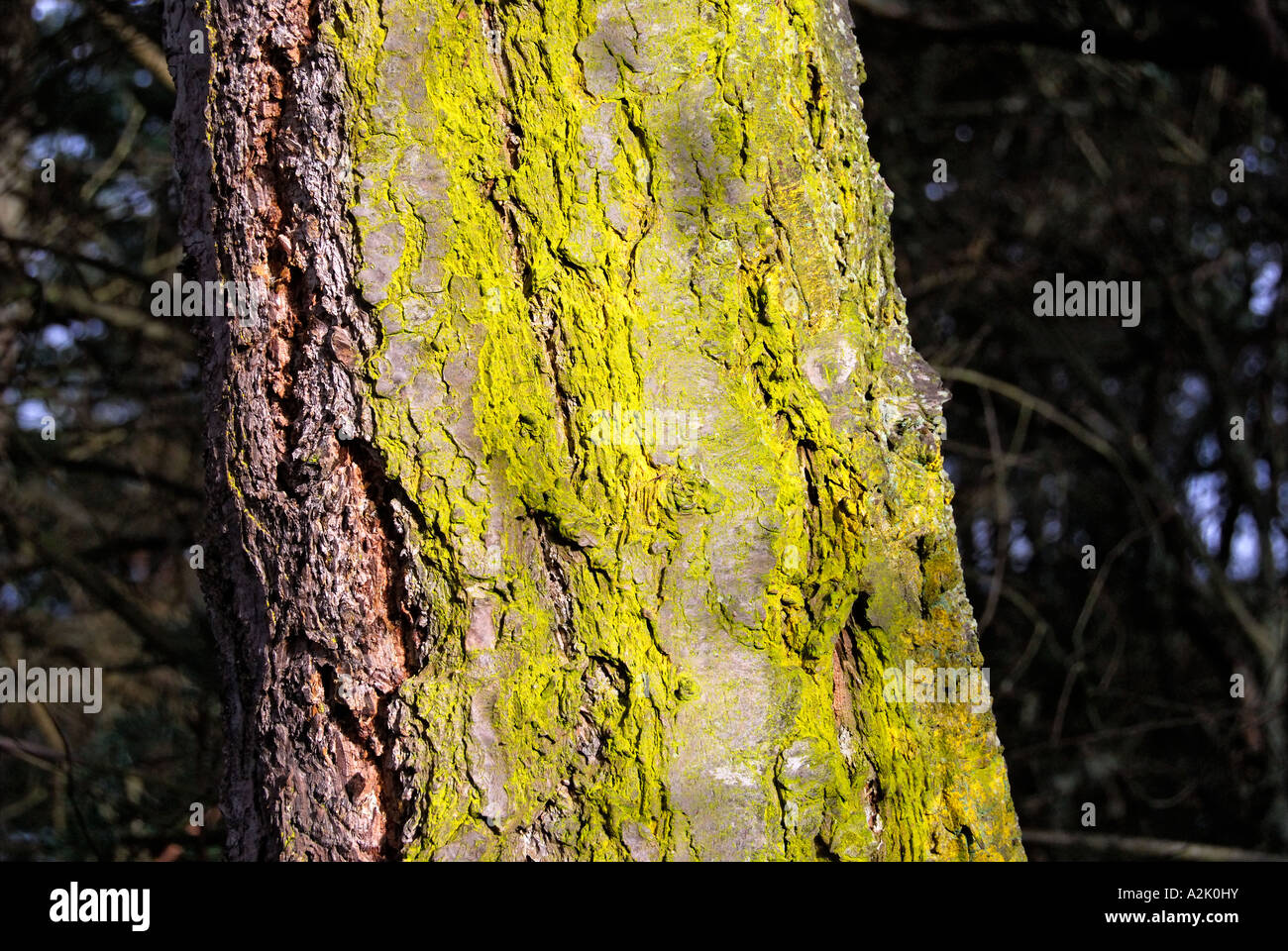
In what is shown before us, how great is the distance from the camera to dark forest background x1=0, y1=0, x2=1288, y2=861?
297 centimetres

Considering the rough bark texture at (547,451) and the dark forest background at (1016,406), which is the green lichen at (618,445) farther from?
the dark forest background at (1016,406)

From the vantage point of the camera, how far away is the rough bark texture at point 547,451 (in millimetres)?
905

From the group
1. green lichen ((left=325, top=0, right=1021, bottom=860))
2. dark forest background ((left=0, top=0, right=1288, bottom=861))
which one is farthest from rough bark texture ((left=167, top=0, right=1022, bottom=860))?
dark forest background ((left=0, top=0, right=1288, bottom=861))

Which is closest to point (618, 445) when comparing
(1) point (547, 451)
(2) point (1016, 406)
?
(1) point (547, 451)

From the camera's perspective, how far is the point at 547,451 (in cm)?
92

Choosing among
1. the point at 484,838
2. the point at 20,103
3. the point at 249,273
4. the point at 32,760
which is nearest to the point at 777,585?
the point at 484,838

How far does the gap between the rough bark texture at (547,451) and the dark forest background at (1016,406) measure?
1877 mm

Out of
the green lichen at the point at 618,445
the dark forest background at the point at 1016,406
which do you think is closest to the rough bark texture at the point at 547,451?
the green lichen at the point at 618,445

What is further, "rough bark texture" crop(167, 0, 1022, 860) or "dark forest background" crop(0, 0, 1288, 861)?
"dark forest background" crop(0, 0, 1288, 861)

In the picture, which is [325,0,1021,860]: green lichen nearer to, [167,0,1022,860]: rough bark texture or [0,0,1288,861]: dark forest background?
[167,0,1022,860]: rough bark texture

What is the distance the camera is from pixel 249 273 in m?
0.98

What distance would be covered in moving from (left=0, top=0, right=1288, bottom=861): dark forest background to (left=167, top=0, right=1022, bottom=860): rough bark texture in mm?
1877

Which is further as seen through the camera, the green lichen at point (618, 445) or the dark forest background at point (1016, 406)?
the dark forest background at point (1016, 406)

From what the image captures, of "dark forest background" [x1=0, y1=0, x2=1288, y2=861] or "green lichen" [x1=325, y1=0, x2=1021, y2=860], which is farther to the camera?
"dark forest background" [x1=0, y1=0, x2=1288, y2=861]
